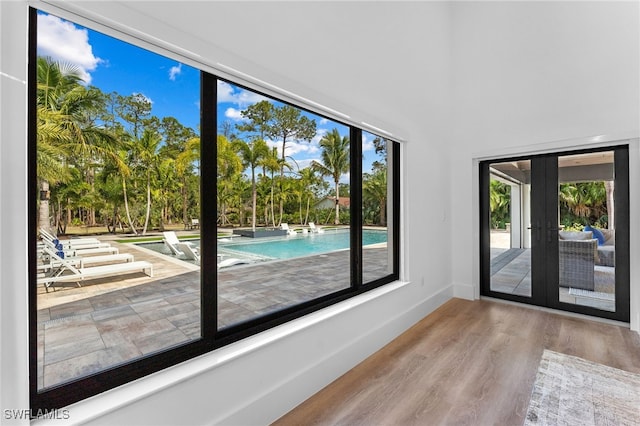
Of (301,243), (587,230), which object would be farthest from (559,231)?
(301,243)

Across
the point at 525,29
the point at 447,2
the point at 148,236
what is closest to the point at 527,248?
the point at 525,29

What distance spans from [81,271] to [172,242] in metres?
0.75

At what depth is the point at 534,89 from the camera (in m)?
3.96

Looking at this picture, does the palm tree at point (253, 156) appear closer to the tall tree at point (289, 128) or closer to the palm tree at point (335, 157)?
the tall tree at point (289, 128)

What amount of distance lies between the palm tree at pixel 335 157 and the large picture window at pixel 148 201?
0.07ft

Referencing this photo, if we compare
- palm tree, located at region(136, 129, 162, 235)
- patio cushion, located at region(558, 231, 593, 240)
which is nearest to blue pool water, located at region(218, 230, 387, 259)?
palm tree, located at region(136, 129, 162, 235)

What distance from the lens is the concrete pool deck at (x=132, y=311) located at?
6.86 feet

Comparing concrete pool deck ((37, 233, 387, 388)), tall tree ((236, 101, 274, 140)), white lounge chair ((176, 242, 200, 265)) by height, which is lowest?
concrete pool deck ((37, 233, 387, 388))

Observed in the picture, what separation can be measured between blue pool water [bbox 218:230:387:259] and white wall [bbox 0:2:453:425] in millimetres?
524

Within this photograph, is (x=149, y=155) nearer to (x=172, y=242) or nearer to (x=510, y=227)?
(x=172, y=242)

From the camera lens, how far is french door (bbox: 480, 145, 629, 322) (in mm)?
3547

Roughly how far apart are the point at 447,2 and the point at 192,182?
→ 470 cm

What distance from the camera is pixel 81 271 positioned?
7.23 feet

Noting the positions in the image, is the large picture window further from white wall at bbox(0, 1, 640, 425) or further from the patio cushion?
the patio cushion
